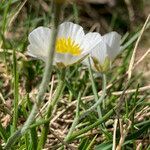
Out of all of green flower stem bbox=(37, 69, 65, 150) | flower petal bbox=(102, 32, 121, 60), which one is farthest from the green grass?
flower petal bbox=(102, 32, 121, 60)

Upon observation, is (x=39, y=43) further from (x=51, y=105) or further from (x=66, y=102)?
(x=66, y=102)

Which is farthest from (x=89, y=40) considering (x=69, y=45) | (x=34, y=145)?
(x=34, y=145)

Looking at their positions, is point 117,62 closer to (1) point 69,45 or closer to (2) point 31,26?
(2) point 31,26

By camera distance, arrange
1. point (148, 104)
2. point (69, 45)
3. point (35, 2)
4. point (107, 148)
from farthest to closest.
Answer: point (35, 2), point (148, 104), point (107, 148), point (69, 45)

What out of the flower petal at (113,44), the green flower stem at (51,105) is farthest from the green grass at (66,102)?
the flower petal at (113,44)

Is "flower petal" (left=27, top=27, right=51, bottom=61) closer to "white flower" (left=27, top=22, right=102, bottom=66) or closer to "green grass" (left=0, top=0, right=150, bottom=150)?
"white flower" (left=27, top=22, right=102, bottom=66)

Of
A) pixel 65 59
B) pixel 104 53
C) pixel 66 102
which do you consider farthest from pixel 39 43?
pixel 66 102
